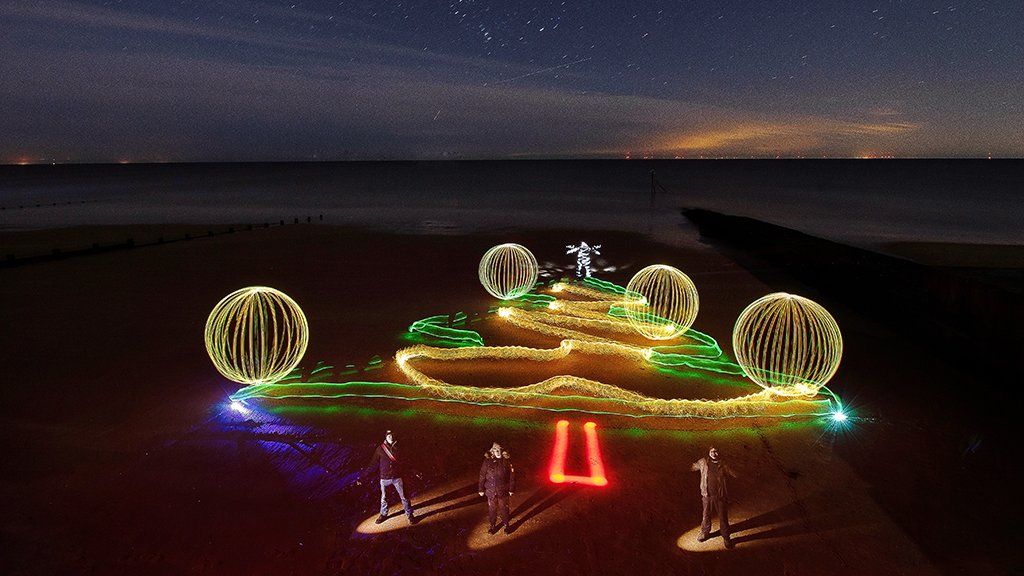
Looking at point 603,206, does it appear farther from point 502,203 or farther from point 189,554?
point 189,554

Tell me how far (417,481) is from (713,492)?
3.77m

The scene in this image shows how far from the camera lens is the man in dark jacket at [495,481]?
20.1 ft

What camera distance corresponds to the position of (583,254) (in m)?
28.7

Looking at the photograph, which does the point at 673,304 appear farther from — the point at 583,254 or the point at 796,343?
the point at 583,254

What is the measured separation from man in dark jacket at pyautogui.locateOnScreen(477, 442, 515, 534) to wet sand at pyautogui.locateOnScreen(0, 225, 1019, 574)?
→ 0.98 feet

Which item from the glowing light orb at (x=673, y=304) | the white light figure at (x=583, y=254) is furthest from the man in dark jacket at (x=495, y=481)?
the white light figure at (x=583, y=254)

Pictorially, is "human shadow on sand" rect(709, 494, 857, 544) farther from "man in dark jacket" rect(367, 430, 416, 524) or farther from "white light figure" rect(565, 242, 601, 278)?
"white light figure" rect(565, 242, 601, 278)

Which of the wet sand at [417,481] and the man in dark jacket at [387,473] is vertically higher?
the man in dark jacket at [387,473]

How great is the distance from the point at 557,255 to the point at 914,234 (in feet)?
100

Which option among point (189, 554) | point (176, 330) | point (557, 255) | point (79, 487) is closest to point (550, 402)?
point (189, 554)

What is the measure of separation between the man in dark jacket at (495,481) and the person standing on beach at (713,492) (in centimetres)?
219

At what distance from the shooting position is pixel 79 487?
7.26 meters

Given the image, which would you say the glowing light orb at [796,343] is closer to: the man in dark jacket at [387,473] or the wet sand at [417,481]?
the wet sand at [417,481]

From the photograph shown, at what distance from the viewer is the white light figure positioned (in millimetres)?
23438
